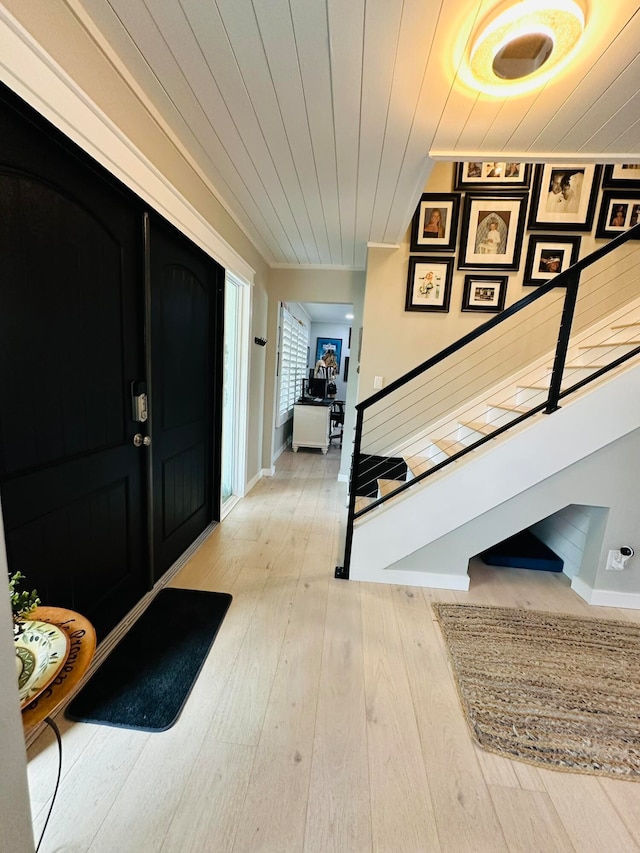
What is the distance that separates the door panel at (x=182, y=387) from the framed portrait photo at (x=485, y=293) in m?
2.18

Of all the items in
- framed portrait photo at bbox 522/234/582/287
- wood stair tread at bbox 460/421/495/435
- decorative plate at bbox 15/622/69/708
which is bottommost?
decorative plate at bbox 15/622/69/708

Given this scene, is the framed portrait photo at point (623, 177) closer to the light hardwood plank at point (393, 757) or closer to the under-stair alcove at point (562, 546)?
the under-stair alcove at point (562, 546)

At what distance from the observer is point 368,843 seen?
94 cm

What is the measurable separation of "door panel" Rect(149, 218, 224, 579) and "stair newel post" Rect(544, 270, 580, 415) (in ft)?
7.02

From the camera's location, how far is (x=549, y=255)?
9.68 ft

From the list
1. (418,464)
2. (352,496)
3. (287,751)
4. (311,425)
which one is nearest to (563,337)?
(418,464)

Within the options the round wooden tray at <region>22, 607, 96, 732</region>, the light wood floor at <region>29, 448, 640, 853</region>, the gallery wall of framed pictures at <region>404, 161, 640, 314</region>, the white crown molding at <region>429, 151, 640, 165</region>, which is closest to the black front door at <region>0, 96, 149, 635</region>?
the round wooden tray at <region>22, 607, 96, 732</region>

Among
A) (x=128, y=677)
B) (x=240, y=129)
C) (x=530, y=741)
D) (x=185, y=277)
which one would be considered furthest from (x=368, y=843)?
(x=240, y=129)

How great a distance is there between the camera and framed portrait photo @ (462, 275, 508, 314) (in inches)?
119

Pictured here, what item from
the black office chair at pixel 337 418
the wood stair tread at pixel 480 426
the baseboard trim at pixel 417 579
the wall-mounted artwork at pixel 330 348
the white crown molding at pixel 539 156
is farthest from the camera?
the wall-mounted artwork at pixel 330 348

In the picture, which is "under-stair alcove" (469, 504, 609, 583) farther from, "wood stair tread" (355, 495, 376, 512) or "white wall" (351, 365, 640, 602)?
"wood stair tread" (355, 495, 376, 512)

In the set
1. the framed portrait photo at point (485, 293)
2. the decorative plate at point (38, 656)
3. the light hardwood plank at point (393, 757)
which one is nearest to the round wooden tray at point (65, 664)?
the decorative plate at point (38, 656)

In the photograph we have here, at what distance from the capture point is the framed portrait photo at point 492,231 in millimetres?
2922

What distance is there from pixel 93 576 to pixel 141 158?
6.15ft
